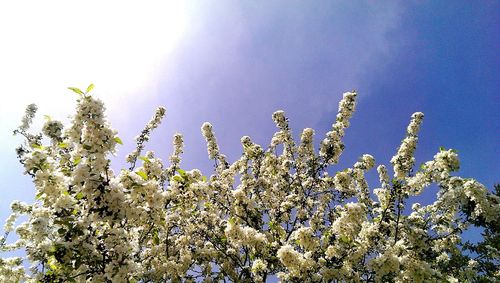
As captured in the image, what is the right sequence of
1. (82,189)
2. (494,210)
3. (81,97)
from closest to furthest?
(82,189) → (81,97) → (494,210)

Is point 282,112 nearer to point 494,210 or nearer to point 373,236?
point 373,236

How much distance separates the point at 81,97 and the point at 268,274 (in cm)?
1007

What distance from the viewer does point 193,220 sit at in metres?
14.2

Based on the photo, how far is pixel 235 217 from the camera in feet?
43.6

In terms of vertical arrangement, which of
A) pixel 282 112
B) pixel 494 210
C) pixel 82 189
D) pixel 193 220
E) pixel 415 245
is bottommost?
A: pixel 82 189

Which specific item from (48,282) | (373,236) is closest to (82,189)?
(48,282)

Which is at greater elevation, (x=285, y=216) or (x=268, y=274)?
(x=285, y=216)

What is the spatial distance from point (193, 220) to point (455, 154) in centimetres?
958

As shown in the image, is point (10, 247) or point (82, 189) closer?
point (82, 189)

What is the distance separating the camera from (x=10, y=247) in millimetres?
12820

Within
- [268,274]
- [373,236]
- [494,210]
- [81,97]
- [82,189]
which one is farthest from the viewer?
[268,274]

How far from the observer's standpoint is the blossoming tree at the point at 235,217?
21.8ft

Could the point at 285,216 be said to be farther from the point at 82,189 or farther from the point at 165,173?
the point at 82,189

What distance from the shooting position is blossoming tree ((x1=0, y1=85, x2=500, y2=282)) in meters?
6.63
